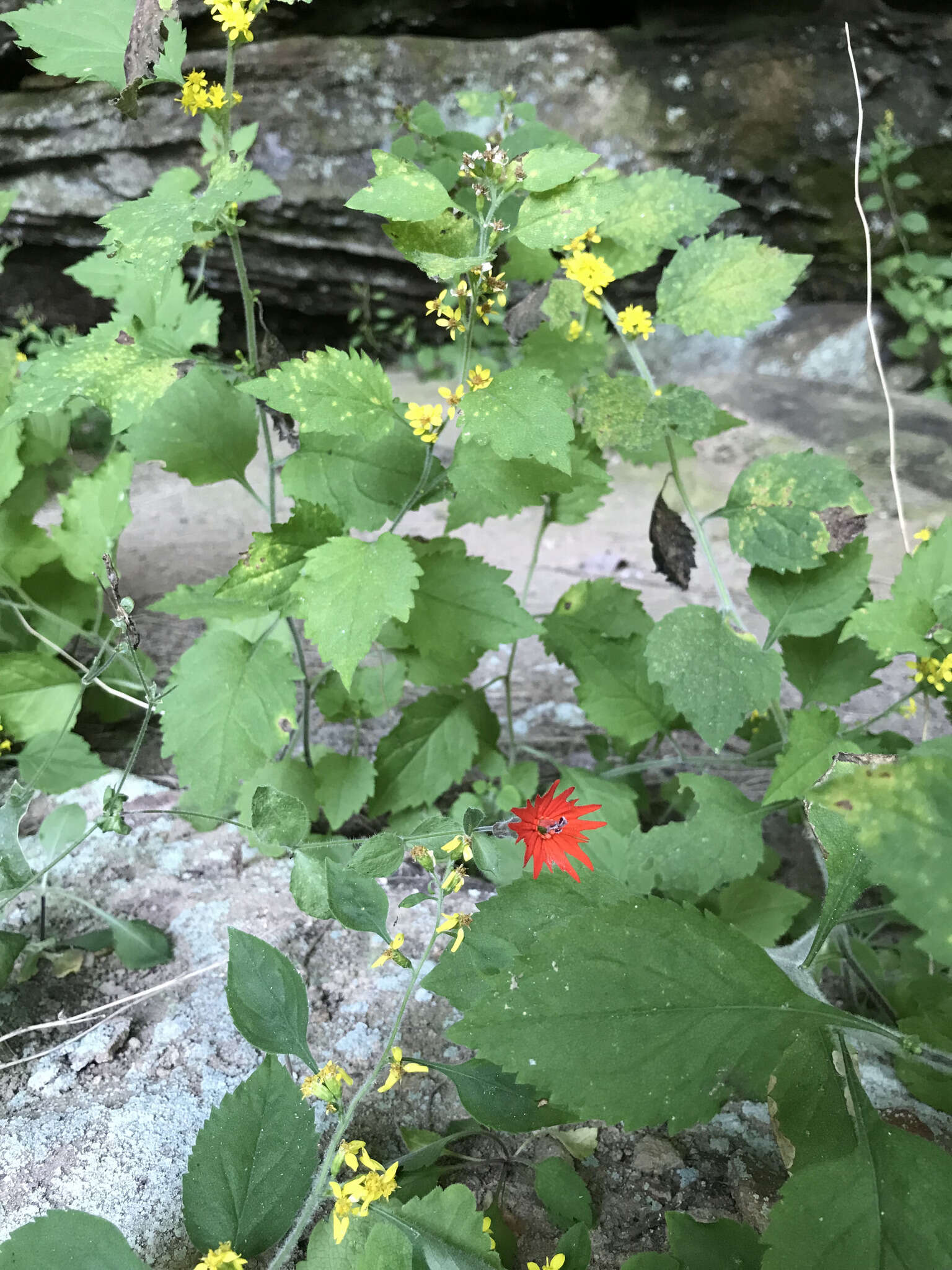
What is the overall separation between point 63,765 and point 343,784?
46 centimetres

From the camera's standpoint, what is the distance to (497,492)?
1.12m

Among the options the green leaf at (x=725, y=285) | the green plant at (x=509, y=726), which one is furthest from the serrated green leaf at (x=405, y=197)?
the green leaf at (x=725, y=285)

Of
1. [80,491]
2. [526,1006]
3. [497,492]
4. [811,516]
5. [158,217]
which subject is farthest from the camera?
[80,491]

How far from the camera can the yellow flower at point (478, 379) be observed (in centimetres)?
102

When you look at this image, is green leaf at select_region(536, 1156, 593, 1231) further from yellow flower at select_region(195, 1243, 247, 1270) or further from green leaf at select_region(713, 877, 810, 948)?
green leaf at select_region(713, 877, 810, 948)

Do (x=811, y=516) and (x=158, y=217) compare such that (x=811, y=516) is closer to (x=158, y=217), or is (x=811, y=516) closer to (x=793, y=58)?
(x=158, y=217)

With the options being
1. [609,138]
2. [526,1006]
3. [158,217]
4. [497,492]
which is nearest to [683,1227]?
[526,1006]

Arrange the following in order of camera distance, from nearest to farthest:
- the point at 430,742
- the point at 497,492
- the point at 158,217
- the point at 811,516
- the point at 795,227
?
the point at 158,217 → the point at 497,492 → the point at 811,516 → the point at 430,742 → the point at 795,227

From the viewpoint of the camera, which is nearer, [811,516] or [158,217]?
[158,217]

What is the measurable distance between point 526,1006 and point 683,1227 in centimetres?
27

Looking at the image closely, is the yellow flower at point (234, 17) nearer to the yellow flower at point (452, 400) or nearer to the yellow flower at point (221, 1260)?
the yellow flower at point (452, 400)

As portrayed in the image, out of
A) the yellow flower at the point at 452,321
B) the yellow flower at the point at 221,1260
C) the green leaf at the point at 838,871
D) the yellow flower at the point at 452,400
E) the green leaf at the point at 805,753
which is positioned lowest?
the green leaf at the point at 805,753

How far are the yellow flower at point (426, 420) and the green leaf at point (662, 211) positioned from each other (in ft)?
1.59

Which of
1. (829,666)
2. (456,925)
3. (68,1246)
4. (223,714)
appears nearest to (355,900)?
(456,925)
